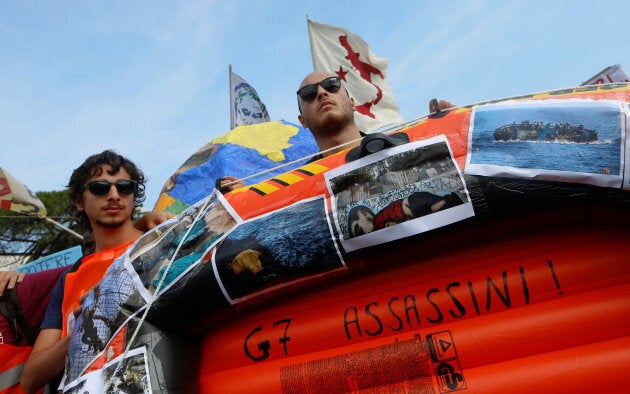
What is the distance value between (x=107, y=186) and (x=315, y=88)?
966 mm

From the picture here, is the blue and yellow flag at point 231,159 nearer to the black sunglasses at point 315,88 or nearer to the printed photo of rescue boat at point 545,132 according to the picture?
the black sunglasses at point 315,88

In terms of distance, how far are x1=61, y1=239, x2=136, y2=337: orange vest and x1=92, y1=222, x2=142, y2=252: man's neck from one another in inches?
1.8

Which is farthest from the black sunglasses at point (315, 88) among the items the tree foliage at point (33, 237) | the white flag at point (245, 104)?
the tree foliage at point (33, 237)

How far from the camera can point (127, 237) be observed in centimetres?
187

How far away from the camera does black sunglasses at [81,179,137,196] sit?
1858 mm

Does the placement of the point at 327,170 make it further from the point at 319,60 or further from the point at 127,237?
the point at 319,60

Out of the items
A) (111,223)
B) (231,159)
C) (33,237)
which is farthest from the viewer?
(33,237)

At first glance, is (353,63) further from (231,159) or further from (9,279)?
(9,279)

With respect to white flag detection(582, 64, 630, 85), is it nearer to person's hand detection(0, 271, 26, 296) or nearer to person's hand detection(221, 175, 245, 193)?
person's hand detection(221, 175, 245, 193)

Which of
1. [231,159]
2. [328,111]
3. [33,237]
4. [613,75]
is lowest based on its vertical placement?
[328,111]

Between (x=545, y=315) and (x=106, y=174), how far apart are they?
1646 millimetres

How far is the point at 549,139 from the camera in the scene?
3.67 feet

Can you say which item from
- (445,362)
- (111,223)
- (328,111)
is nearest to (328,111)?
(328,111)

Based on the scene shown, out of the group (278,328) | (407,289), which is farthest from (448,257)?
(278,328)
